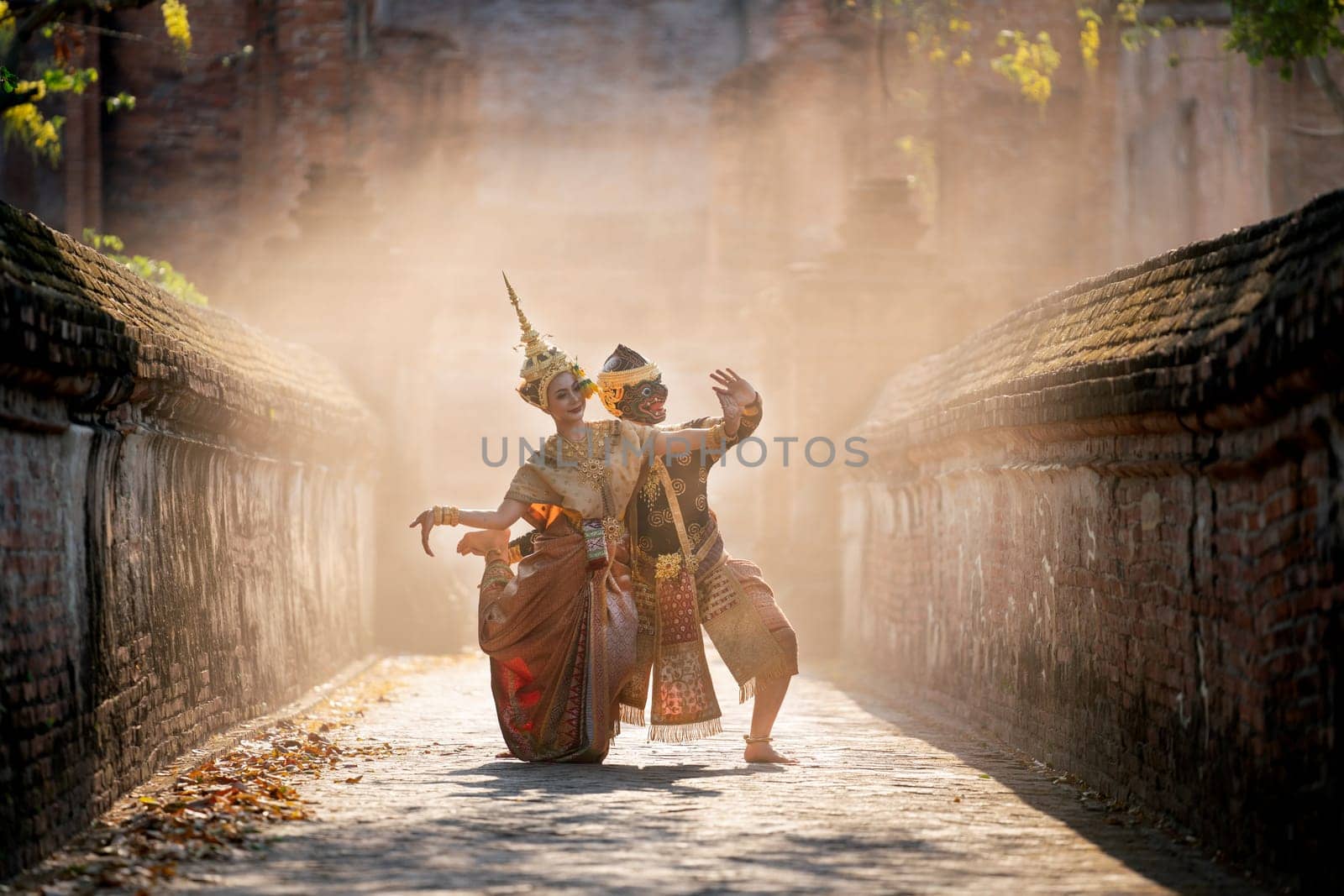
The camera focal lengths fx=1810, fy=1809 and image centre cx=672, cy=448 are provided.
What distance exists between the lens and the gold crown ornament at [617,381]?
331 inches

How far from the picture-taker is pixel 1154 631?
6.44 meters

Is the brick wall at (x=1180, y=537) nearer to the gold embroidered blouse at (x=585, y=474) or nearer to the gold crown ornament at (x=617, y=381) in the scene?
the gold crown ornament at (x=617, y=381)

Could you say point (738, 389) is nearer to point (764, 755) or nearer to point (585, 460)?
point (585, 460)

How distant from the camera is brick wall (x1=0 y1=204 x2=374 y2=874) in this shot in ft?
18.1

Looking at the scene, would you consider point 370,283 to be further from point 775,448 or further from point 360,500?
point 775,448

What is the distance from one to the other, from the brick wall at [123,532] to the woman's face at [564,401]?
1.61 meters

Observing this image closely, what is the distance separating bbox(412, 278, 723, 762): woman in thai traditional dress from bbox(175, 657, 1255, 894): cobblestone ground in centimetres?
21

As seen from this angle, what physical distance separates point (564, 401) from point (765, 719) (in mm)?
1663

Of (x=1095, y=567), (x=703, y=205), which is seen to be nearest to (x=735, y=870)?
(x=1095, y=567)

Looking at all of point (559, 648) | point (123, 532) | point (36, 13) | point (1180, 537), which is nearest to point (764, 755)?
point (559, 648)

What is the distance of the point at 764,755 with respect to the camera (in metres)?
7.91

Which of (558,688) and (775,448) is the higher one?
(775,448)

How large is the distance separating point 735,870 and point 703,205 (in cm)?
2537

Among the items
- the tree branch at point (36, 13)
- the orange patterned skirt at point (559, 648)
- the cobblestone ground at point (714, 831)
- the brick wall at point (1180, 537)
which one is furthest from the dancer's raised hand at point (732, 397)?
the tree branch at point (36, 13)
